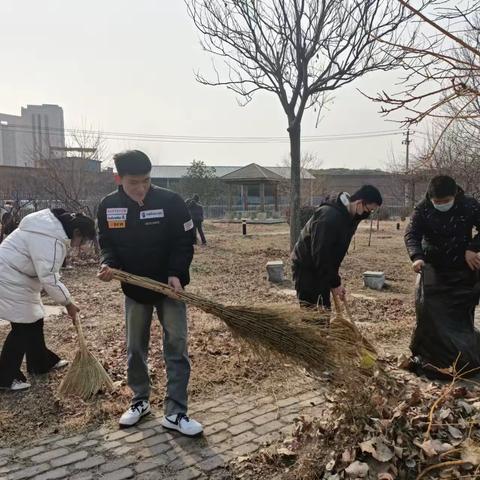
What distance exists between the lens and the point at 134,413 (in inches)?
125

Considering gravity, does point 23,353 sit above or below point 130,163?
below

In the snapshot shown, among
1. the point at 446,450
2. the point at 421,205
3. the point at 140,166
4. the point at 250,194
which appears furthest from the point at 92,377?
the point at 250,194

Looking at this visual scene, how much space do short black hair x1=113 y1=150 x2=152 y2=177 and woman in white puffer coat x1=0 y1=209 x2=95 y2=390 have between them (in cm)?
91

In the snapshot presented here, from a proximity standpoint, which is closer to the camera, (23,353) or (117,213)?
(117,213)

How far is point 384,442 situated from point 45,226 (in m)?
2.65

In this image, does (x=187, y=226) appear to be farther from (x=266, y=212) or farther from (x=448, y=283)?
(x=266, y=212)

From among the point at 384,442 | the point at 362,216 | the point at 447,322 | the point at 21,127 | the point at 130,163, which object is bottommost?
the point at 384,442

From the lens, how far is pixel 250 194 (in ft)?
131

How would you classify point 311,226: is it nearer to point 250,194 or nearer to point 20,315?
point 20,315

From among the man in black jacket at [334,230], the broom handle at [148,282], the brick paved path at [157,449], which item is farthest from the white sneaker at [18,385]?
the man in black jacket at [334,230]

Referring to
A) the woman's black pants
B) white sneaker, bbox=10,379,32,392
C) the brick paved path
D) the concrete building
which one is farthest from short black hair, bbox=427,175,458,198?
the concrete building

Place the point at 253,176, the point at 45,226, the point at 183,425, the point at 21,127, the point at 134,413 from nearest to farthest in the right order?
the point at 183,425 < the point at 134,413 < the point at 45,226 < the point at 253,176 < the point at 21,127

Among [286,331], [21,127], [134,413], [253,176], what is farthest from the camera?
[21,127]

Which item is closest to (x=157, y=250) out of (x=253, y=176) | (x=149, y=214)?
(x=149, y=214)
